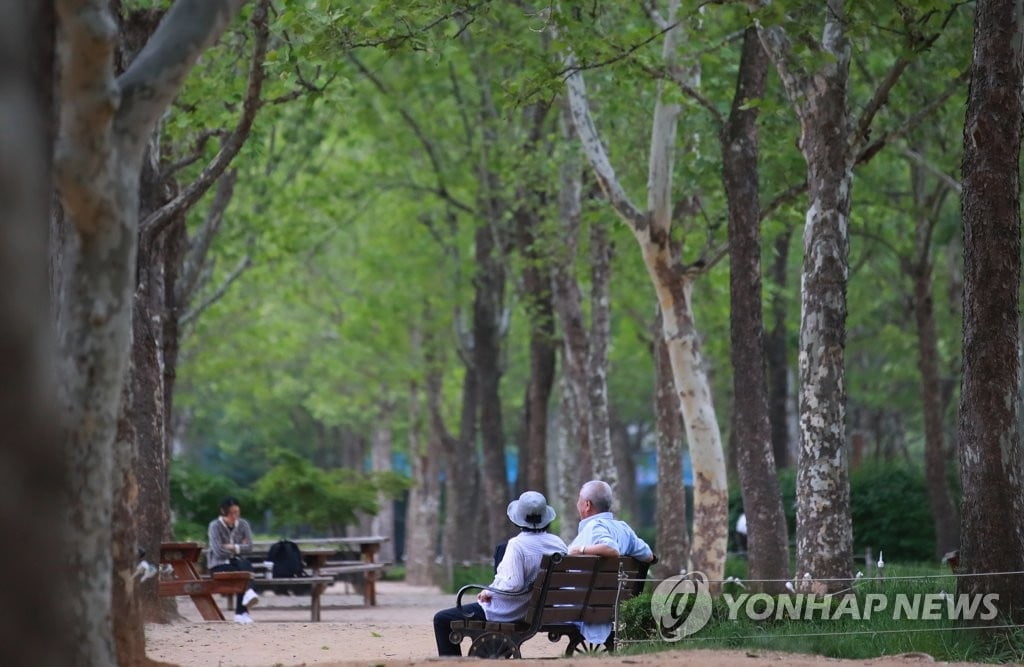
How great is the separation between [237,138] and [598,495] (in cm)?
598

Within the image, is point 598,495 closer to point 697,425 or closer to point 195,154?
point 697,425

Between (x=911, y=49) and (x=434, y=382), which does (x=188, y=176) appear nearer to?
(x=911, y=49)

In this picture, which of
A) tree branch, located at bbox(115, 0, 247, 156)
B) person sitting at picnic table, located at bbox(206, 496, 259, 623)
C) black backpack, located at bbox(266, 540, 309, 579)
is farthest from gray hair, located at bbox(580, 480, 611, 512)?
black backpack, located at bbox(266, 540, 309, 579)

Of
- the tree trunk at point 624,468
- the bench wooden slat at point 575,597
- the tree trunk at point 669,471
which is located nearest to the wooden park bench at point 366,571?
the tree trunk at point 669,471

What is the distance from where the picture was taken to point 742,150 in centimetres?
1627

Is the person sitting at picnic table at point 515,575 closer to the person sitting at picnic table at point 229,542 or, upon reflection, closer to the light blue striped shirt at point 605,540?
the light blue striped shirt at point 605,540

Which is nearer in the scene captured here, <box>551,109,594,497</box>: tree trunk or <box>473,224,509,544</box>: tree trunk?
<box>551,109,594,497</box>: tree trunk

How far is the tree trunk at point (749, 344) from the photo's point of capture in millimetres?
15758

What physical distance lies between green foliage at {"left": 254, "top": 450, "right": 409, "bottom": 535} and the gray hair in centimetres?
1989

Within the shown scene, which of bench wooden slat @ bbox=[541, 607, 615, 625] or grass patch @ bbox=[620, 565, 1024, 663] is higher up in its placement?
bench wooden slat @ bbox=[541, 607, 615, 625]

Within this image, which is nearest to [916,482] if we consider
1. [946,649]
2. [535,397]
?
[535,397]

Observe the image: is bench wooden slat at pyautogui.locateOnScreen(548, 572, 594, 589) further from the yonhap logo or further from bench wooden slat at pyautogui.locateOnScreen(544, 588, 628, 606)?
the yonhap logo

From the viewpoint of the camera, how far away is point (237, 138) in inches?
591

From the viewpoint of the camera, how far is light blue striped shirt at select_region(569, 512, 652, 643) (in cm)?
1112
